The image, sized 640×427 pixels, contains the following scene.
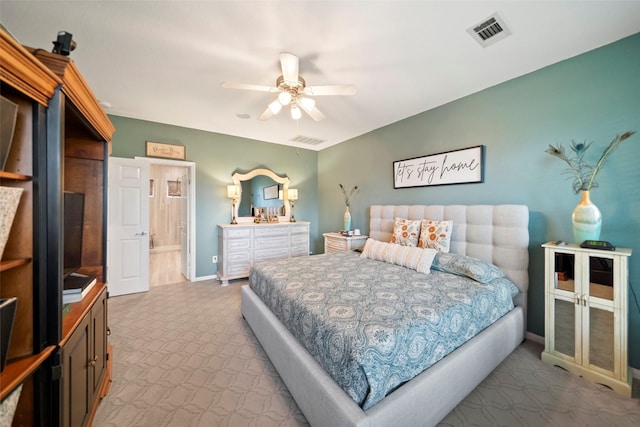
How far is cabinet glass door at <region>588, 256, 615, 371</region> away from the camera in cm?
177

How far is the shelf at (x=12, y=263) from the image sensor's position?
78cm

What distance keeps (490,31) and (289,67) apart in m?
1.58

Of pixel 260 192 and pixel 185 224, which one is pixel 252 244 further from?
pixel 185 224

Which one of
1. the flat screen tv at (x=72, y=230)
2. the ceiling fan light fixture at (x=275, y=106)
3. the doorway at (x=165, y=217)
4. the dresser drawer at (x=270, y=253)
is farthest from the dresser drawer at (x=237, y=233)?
the flat screen tv at (x=72, y=230)

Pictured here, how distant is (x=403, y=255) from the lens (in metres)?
2.66

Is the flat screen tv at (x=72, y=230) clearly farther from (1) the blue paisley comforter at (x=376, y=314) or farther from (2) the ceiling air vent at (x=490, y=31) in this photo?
(2) the ceiling air vent at (x=490, y=31)

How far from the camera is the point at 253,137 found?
15.2 feet

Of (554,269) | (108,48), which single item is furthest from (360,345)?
(108,48)

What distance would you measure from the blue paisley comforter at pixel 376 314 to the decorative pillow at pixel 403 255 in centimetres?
11

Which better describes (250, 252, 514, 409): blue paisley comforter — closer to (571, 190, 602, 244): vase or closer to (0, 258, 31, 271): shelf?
(571, 190, 602, 244): vase

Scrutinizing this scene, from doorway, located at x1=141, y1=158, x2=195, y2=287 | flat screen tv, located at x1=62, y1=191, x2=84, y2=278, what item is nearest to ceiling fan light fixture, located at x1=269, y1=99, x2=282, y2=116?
flat screen tv, located at x1=62, y1=191, x2=84, y2=278

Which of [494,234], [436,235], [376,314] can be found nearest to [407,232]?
[436,235]

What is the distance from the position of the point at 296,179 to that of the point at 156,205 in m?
4.55

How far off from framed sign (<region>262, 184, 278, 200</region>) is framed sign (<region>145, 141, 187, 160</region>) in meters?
1.52
